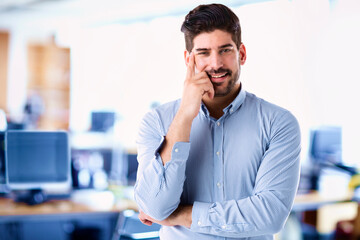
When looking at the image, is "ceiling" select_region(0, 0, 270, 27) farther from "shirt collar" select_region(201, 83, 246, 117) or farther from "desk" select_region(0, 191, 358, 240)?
"shirt collar" select_region(201, 83, 246, 117)

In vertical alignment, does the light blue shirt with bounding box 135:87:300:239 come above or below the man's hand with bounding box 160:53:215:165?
below

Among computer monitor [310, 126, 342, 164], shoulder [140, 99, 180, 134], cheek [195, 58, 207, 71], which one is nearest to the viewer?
cheek [195, 58, 207, 71]

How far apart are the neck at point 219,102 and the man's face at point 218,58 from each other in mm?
75

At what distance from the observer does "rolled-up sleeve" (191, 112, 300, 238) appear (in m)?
1.39

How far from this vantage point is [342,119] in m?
5.47

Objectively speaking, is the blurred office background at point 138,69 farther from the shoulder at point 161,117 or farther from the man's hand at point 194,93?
the man's hand at point 194,93

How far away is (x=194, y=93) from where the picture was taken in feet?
4.82

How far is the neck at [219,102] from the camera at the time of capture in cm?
158

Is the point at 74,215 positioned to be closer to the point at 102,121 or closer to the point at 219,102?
the point at 219,102

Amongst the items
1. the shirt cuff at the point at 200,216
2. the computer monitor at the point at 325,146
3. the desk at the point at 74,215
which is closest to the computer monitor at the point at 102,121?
the desk at the point at 74,215

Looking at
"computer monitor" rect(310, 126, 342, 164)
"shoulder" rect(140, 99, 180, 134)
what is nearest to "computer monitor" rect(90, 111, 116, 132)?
"computer monitor" rect(310, 126, 342, 164)

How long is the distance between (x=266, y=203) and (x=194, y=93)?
470 millimetres

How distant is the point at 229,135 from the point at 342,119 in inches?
175

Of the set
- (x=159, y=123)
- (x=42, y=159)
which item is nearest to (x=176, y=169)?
(x=159, y=123)
